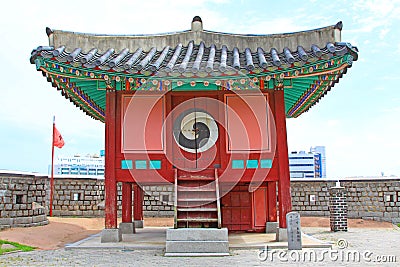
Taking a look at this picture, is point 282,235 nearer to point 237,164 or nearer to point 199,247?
point 237,164

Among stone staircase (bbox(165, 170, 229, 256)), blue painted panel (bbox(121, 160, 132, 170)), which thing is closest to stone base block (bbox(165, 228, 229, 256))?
stone staircase (bbox(165, 170, 229, 256))

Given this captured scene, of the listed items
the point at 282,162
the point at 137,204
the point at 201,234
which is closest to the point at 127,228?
the point at 137,204

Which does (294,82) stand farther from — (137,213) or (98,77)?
(137,213)

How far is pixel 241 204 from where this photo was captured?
13664 millimetres

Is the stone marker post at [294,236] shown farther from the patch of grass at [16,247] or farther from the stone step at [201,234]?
the patch of grass at [16,247]

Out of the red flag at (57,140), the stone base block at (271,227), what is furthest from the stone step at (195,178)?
the red flag at (57,140)

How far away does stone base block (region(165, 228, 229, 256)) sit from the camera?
8.91 metres

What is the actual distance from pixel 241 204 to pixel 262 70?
5254 millimetres

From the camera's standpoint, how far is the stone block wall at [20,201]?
14.3 meters

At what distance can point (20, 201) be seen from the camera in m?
15.0

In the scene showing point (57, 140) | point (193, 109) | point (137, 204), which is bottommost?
point (137, 204)

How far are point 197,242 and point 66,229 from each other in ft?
26.5

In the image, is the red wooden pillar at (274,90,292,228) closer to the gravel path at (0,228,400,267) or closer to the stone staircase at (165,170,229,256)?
the gravel path at (0,228,400,267)

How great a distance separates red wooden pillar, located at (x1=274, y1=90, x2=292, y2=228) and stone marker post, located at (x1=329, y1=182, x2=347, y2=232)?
5.86 meters
